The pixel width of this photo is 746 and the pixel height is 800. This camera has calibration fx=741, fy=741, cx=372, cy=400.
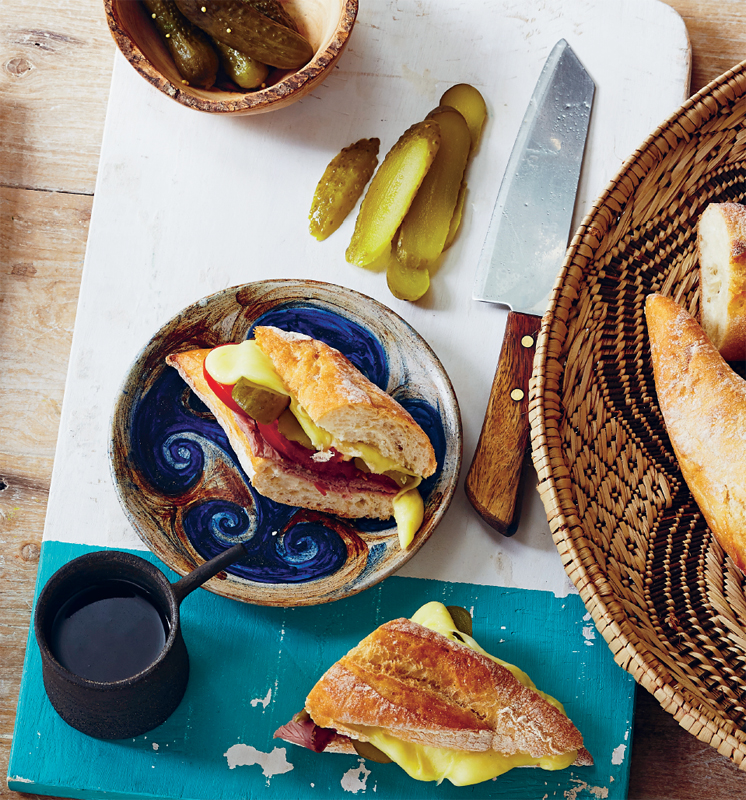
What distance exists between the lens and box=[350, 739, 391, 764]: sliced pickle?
105 centimetres

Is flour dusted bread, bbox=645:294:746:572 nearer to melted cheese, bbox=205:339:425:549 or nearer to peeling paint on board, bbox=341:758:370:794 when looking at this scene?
melted cheese, bbox=205:339:425:549

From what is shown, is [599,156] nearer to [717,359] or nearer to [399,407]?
[717,359]

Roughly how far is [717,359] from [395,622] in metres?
0.55

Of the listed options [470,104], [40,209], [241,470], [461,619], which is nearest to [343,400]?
[241,470]

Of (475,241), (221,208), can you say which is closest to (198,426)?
(221,208)

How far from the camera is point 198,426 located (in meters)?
1.17

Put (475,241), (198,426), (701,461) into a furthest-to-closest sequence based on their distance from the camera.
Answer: (475,241)
(198,426)
(701,461)

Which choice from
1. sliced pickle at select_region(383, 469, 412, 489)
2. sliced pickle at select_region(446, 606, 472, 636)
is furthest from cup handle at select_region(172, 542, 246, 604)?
sliced pickle at select_region(446, 606, 472, 636)

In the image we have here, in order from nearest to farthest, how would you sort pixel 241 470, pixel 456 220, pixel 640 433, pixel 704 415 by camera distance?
pixel 704 415, pixel 640 433, pixel 241 470, pixel 456 220

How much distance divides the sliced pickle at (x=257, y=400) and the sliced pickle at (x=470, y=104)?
1.95ft

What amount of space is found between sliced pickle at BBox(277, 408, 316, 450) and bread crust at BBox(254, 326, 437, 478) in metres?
0.05

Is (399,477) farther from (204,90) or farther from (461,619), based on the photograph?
(204,90)

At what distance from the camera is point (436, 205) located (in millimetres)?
1243

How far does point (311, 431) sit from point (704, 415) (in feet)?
1.72
